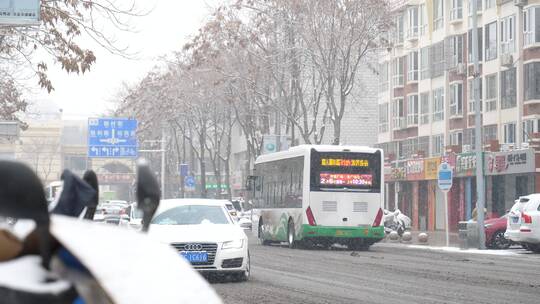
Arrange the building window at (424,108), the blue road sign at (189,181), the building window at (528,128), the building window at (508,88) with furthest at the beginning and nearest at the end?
the blue road sign at (189,181), the building window at (424,108), the building window at (508,88), the building window at (528,128)

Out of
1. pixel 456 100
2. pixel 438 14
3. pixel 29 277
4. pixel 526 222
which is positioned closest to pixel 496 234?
pixel 526 222

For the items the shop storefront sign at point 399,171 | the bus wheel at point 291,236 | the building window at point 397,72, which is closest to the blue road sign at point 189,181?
the shop storefront sign at point 399,171

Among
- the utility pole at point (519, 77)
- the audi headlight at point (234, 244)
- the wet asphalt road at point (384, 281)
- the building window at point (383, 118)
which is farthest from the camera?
the building window at point (383, 118)

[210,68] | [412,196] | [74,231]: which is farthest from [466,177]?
[74,231]

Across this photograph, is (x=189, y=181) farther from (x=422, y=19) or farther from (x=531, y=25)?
(x=531, y=25)

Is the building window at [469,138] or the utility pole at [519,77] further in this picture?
the building window at [469,138]

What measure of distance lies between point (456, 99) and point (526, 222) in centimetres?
3107

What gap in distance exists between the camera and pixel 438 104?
65.2m

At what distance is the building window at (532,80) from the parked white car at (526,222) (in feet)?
62.6

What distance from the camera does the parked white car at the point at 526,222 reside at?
3166 cm

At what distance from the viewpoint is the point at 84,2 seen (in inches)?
814

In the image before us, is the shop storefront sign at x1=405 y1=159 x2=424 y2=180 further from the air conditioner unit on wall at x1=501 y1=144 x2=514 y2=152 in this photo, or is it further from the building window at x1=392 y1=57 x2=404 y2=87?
the air conditioner unit on wall at x1=501 y1=144 x2=514 y2=152

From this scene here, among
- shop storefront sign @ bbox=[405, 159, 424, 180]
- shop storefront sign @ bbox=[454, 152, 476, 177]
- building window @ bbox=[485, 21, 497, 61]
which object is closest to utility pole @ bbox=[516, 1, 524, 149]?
building window @ bbox=[485, 21, 497, 61]

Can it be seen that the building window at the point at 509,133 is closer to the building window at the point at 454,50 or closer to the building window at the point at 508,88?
the building window at the point at 508,88
